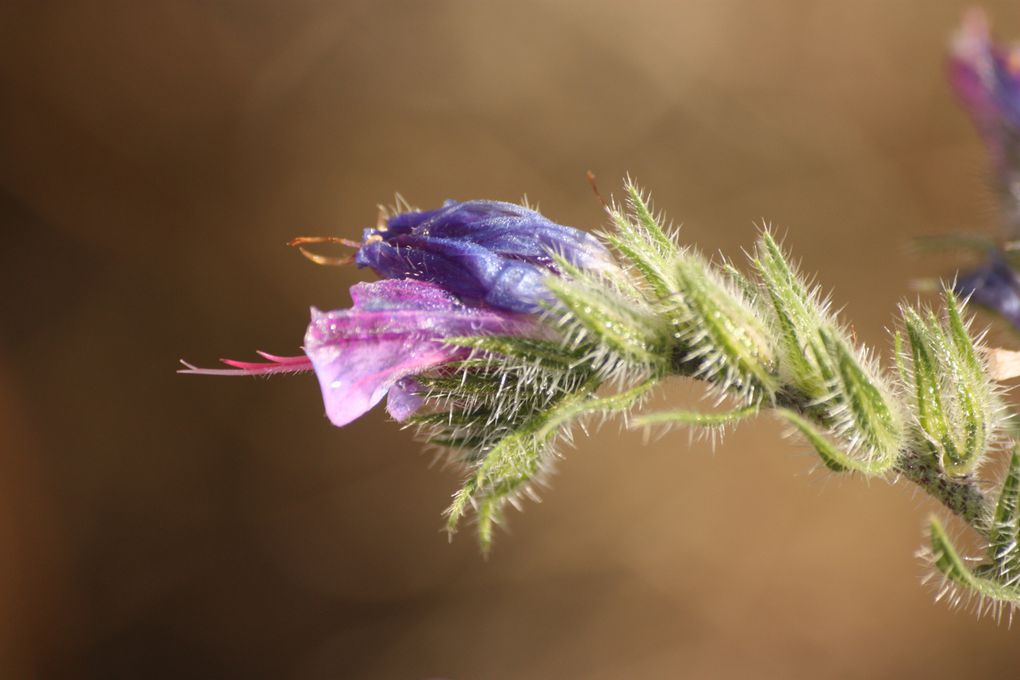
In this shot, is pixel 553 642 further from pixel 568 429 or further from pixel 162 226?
pixel 568 429

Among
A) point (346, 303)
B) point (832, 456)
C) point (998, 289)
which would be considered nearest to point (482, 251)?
point (832, 456)

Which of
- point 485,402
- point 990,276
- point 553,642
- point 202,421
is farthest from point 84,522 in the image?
point 990,276

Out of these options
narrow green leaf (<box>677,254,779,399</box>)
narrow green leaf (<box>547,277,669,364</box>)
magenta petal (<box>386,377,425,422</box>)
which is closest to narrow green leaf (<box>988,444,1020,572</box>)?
narrow green leaf (<box>677,254,779,399</box>)

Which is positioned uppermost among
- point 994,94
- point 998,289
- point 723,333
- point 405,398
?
point 994,94

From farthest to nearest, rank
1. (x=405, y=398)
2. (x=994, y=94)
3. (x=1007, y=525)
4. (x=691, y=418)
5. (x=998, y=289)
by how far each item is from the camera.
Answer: (x=994, y=94) → (x=998, y=289) → (x=405, y=398) → (x=1007, y=525) → (x=691, y=418)

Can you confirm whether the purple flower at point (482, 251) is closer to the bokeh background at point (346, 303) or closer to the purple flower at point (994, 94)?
the purple flower at point (994, 94)

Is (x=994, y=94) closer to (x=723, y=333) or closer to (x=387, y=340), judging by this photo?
(x=723, y=333)
